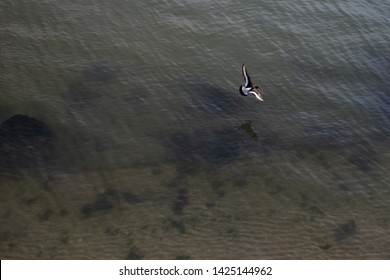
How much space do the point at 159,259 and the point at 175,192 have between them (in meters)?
4.05

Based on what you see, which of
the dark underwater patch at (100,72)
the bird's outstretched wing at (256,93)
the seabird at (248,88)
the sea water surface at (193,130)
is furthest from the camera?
the dark underwater patch at (100,72)

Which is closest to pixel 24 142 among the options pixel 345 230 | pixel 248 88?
pixel 248 88

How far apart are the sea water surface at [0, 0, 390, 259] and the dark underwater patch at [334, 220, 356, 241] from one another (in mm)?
63

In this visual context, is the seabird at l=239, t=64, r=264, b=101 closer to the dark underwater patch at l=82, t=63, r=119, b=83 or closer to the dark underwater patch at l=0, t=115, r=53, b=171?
the dark underwater patch at l=82, t=63, r=119, b=83

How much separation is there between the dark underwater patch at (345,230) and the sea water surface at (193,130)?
6cm

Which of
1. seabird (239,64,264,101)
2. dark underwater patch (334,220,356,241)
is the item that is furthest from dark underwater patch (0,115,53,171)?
dark underwater patch (334,220,356,241)

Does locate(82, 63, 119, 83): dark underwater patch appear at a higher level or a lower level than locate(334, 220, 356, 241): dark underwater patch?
higher

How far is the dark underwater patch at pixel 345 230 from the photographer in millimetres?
25641

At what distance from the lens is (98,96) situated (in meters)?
31.6

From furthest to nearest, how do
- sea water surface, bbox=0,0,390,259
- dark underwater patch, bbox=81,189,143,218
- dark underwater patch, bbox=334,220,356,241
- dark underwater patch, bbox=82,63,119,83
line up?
dark underwater patch, bbox=82,63,119,83, dark underwater patch, bbox=334,220,356,241, dark underwater patch, bbox=81,189,143,218, sea water surface, bbox=0,0,390,259

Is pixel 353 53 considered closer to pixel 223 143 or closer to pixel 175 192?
pixel 223 143

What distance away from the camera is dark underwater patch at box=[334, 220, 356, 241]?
25.6m

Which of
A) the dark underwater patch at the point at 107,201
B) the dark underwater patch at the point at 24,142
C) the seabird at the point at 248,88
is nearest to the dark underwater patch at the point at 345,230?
the seabird at the point at 248,88

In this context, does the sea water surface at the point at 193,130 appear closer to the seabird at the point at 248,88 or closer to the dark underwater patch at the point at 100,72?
the dark underwater patch at the point at 100,72
